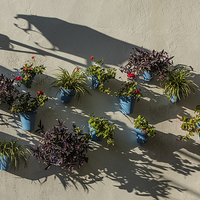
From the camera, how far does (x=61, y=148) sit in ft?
11.3

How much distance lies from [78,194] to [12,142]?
1324 millimetres

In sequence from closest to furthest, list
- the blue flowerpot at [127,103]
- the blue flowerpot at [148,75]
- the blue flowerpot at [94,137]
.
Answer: the blue flowerpot at [94,137]
the blue flowerpot at [127,103]
the blue flowerpot at [148,75]

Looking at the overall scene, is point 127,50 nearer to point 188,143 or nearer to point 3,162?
point 188,143

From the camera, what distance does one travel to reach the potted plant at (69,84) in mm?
3691

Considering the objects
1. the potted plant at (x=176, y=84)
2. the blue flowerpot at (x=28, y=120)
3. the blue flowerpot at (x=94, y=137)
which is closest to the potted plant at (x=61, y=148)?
the blue flowerpot at (x=94, y=137)

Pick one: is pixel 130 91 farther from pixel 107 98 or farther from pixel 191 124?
pixel 191 124

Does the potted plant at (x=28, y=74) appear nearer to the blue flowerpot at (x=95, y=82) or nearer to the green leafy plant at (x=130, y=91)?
the blue flowerpot at (x=95, y=82)

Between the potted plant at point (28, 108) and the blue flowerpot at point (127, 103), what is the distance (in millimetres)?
1179

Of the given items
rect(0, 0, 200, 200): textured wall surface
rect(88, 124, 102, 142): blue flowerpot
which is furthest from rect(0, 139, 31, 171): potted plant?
rect(88, 124, 102, 142): blue flowerpot

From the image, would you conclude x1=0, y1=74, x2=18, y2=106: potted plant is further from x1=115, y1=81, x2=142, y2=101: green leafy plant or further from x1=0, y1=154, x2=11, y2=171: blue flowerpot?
x1=115, y1=81, x2=142, y2=101: green leafy plant

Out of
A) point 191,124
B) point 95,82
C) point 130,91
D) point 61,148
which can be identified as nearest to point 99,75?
point 95,82

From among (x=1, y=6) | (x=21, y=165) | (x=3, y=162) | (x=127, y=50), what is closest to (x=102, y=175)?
(x=21, y=165)

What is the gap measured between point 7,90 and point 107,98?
1565 millimetres

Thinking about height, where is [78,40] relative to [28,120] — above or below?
above
